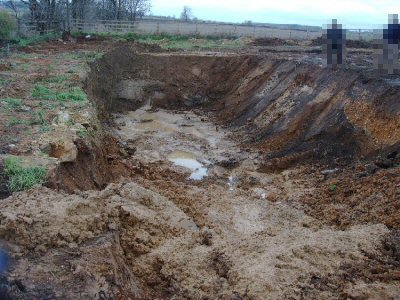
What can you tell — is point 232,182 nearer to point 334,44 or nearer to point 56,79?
point 56,79

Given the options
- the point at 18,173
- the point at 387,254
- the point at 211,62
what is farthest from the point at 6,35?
the point at 387,254

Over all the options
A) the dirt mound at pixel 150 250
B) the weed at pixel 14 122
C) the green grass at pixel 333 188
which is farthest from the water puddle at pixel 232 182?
the weed at pixel 14 122

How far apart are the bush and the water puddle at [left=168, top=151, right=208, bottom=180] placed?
16546mm

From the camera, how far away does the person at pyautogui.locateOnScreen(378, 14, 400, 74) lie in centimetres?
1559

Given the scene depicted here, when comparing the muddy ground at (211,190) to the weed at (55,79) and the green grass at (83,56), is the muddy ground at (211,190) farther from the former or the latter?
the green grass at (83,56)

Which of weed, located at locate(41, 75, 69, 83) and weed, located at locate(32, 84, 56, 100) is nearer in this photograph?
weed, located at locate(32, 84, 56, 100)

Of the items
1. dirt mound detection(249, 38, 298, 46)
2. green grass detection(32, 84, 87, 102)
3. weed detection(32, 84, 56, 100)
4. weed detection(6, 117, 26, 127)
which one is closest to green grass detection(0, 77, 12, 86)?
weed detection(32, 84, 56, 100)

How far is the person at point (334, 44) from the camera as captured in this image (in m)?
16.9

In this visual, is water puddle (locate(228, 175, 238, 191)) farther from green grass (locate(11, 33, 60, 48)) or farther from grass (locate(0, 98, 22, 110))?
green grass (locate(11, 33, 60, 48))

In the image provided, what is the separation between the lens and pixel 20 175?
820cm

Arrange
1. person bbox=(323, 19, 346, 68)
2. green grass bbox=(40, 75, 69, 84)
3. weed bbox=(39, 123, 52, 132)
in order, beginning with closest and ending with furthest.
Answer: weed bbox=(39, 123, 52, 132) < green grass bbox=(40, 75, 69, 84) < person bbox=(323, 19, 346, 68)

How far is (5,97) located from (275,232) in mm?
9041

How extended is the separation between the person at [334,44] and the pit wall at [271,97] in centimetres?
64

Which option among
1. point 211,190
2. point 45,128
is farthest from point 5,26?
point 211,190
